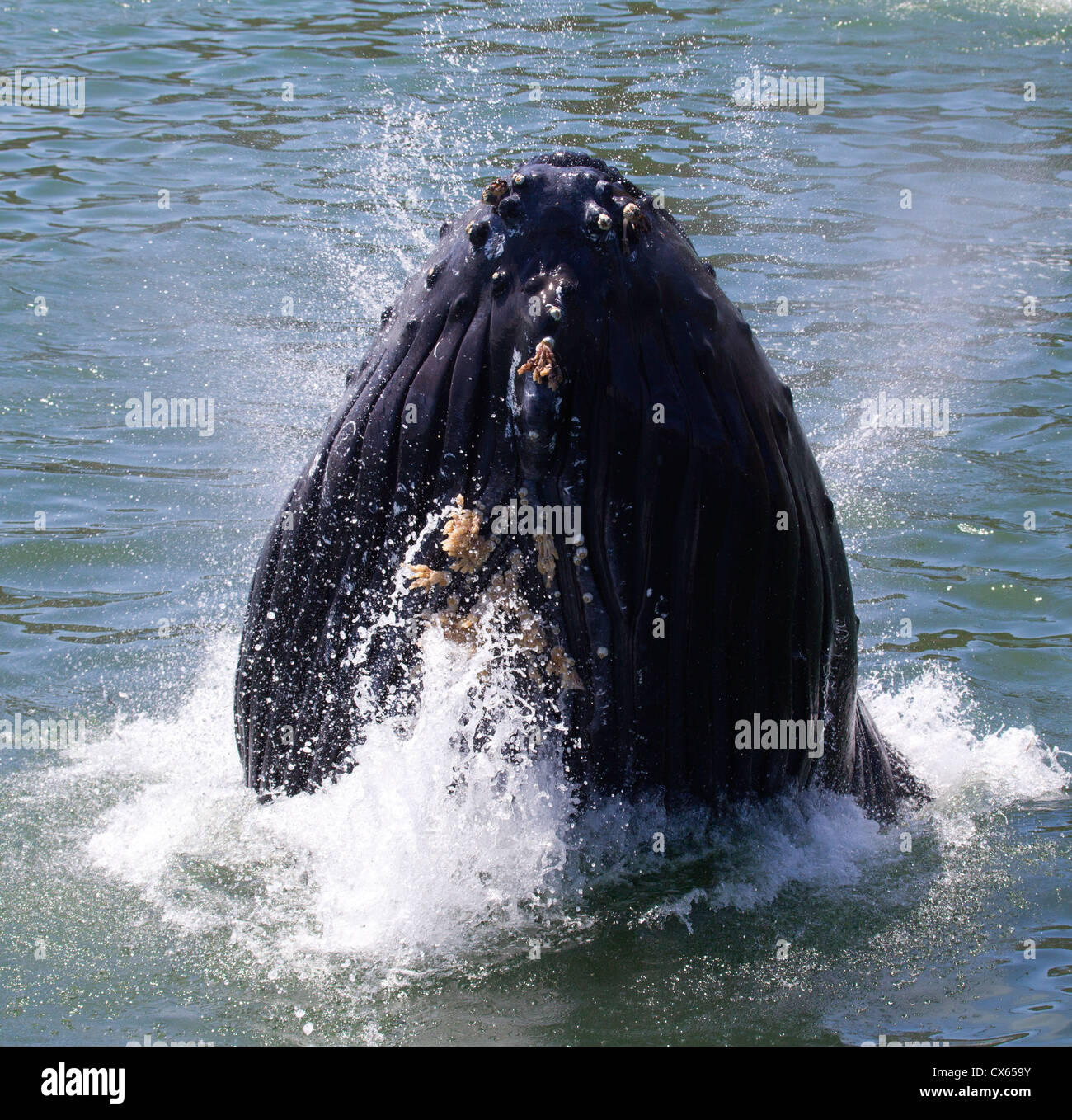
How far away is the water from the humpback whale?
0.20 m

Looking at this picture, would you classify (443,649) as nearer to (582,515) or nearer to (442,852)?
(582,515)

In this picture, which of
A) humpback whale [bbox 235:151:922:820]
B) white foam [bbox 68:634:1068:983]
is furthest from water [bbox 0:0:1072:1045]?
humpback whale [bbox 235:151:922:820]

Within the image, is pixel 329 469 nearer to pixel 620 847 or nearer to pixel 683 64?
pixel 620 847

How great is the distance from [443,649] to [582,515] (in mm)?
545

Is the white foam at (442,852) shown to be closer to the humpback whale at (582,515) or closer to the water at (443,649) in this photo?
the water at (443,649)

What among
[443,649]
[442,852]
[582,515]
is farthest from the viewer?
[442,852]

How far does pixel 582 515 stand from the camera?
3.68 m

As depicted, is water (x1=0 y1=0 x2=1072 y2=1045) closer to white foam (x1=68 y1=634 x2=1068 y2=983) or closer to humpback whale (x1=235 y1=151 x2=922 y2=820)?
white foam (x1=68 y1=634 x2=1068 y2=983)

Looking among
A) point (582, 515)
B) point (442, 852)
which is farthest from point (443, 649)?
point (442, 852)

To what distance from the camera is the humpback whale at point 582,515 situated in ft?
11.8

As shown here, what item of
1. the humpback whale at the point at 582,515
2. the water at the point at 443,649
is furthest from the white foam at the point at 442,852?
the humpback whale at the point at 582,515

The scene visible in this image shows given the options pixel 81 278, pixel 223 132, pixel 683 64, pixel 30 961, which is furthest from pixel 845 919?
pixel 683 64

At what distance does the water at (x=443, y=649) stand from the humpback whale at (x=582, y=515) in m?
0.20

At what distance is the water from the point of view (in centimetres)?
422
